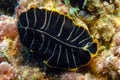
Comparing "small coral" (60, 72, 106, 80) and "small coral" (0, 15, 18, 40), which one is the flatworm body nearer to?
"small coral" (60, 72, 106, 80)

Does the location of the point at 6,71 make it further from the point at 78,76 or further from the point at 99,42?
the point at 99,42

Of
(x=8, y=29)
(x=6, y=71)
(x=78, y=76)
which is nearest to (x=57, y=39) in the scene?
(x=78, y=76)

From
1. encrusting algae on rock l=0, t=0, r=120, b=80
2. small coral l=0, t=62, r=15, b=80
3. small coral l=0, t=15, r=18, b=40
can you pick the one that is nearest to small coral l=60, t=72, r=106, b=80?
encrusting algae on rock l=0, t=0, r=120, b=80

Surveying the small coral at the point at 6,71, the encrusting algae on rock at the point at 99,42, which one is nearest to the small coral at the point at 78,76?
the encrusting algae on rock at the point at 99,42

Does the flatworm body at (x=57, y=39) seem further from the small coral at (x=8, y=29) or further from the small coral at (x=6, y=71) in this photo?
the small coral at (x=8, y=29)

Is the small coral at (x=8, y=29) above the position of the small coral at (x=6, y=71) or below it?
above

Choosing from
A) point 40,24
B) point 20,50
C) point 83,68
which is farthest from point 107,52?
point 20,50

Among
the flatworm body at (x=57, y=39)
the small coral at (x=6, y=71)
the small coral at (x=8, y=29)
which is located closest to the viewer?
the flatworm body at (x=57, y=39)
